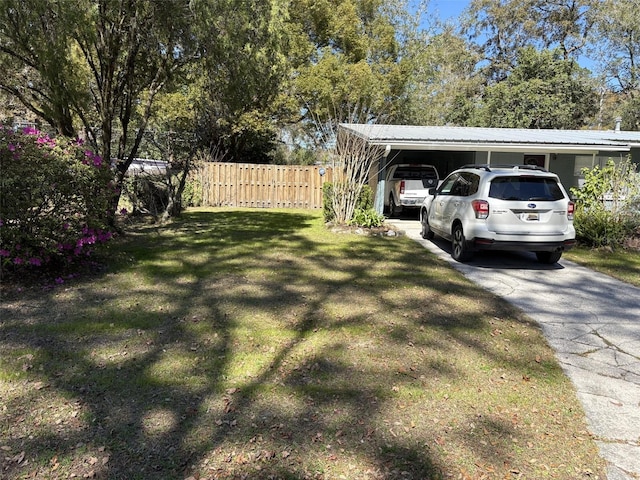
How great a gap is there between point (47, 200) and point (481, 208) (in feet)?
21.4

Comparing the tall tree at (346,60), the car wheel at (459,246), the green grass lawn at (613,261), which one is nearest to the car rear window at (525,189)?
the car wheel at (459,246)

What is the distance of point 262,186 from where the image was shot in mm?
19250

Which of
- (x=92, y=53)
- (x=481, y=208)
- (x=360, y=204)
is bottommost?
(x=360, y=204)

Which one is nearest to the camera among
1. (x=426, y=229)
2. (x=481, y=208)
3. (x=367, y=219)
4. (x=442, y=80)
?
(x=481, y=208)

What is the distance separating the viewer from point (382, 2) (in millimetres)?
27703

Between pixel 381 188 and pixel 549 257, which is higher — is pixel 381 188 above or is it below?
above

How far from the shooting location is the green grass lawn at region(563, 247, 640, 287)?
7794mm

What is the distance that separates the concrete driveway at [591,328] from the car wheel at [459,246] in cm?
16

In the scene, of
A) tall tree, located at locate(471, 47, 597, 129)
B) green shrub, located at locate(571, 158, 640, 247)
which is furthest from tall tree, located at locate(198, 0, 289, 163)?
tall tree, located at locate(471, 47, 597, 129)

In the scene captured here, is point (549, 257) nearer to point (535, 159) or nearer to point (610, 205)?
point (610, 205)

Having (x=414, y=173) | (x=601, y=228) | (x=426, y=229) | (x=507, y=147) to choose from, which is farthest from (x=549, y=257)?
(x=414, y=173)

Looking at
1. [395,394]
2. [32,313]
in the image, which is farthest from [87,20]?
[395,394]

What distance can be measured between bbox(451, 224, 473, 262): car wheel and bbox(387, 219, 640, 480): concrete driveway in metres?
0.16

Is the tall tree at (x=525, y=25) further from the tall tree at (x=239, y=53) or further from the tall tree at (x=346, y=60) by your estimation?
the tall tree at (x=239, y=53)
